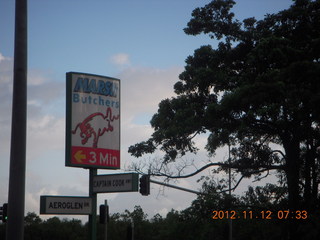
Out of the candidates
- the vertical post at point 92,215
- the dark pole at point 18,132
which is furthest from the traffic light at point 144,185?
the dark pole at point 18,132

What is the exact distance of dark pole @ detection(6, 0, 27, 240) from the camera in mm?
6215

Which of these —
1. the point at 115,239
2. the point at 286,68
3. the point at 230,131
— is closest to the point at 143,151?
the point at 230,131

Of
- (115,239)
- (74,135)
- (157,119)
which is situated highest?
(157,119)

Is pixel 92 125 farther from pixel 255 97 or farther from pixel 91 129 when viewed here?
pixel 255 97

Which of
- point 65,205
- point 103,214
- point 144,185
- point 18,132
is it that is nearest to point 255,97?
point 144,185

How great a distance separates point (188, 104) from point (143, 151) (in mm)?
3680

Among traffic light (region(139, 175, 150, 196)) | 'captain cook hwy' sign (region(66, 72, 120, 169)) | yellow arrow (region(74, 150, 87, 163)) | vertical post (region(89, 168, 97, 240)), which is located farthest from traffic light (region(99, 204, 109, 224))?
yellow arrow (region(74, 150, 87, 163))

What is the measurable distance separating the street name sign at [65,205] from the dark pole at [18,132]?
6.83 metres

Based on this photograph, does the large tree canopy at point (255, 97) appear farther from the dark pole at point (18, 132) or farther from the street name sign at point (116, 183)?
the dark pole at point (18, 132)

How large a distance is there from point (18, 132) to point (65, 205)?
7.27 meters

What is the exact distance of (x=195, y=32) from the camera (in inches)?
1139

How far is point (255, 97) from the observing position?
2375 centimetres

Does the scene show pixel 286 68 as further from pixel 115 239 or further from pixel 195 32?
pixel 115 239
